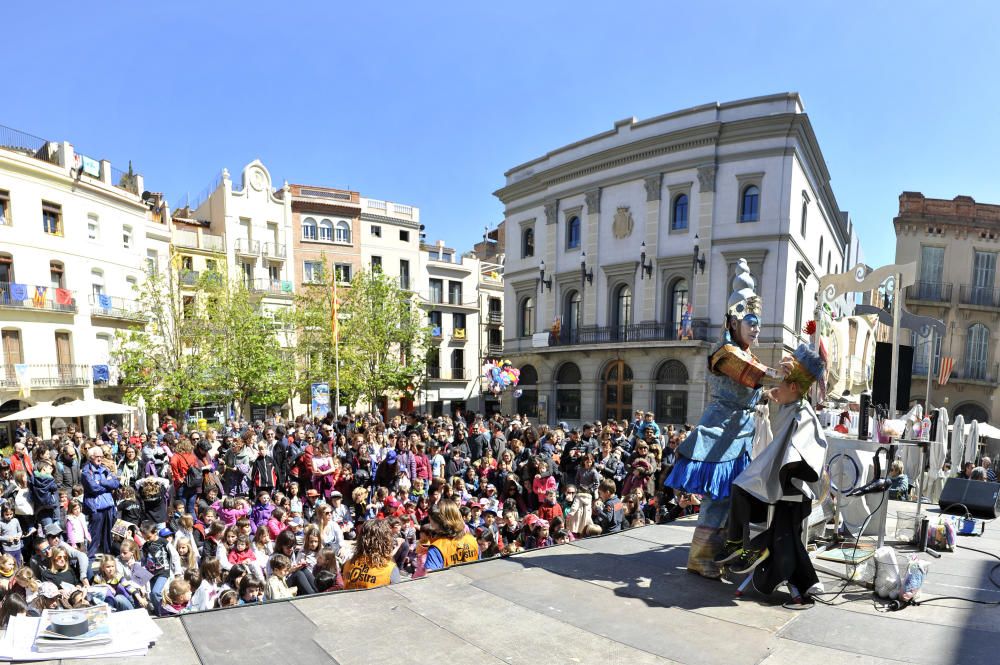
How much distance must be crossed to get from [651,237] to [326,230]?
19.4m

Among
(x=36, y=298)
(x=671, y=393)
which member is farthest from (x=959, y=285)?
(x=36, y=298)

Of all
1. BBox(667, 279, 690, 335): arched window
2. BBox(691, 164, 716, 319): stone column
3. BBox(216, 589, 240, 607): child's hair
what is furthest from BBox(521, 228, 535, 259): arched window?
BBox(216, 589, 240, 607): child's hair

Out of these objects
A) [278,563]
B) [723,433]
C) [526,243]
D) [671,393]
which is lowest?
[671,393]

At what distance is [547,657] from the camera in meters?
3.02

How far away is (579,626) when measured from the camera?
11.2 feet

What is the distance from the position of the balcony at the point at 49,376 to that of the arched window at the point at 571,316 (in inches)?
821

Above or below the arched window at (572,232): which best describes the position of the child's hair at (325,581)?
below

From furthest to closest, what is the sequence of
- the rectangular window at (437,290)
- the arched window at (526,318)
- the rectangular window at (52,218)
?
the rectangular window at (437,290) → the arched window at (526,318) → the rectangular window at (52,218)

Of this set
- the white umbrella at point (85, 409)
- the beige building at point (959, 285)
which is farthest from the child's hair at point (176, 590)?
the beige building at point (959, 285)

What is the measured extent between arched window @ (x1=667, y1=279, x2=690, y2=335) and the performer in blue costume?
66.9 ft

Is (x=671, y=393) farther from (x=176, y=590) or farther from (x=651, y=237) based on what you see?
(x=176, y=590)

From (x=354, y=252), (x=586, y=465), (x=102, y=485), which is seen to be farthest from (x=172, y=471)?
(x=354, y=252)

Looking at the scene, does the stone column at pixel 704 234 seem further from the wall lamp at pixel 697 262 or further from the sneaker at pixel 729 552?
the sneaker at pixel 729 552

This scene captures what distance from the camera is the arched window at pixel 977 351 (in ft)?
90.0
